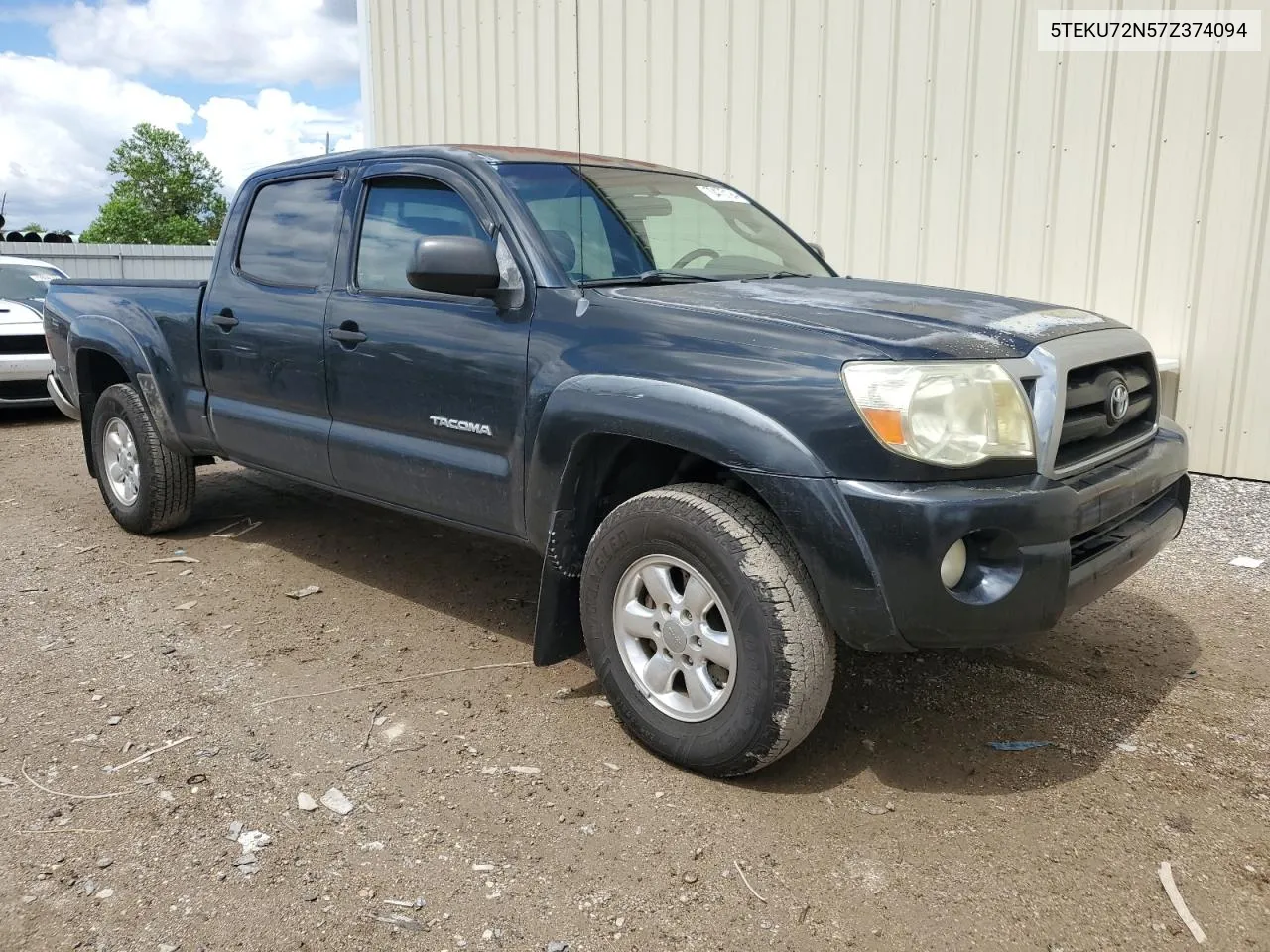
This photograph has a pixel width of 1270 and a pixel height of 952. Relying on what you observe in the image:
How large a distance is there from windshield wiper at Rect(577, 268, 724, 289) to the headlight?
3.38 ft

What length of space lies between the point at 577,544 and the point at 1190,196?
4.52m

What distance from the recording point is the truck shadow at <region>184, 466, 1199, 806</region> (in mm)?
3125

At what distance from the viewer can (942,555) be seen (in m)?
2.57

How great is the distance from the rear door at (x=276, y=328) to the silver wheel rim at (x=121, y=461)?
98 centimetres

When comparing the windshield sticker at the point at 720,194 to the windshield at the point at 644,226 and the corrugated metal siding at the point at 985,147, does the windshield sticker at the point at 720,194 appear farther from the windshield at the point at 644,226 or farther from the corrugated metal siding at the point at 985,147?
the corrugated metal siding at the point at 985,147

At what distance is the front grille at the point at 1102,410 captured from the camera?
9.53ft

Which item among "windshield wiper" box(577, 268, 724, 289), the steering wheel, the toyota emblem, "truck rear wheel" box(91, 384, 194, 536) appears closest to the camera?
the toyota emblem

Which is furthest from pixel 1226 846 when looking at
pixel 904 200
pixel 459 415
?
pixel 904 200

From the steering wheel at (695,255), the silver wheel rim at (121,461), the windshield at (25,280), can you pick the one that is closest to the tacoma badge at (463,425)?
the steering wheel at (695,255)

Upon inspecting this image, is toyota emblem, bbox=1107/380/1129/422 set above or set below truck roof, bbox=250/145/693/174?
below

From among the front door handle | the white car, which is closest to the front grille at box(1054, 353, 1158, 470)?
the front door handle

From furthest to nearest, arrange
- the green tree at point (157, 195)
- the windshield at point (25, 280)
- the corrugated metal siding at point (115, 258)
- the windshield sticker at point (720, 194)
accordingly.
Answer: the green tree at point (157, 195), the corrugated metal siding at point (115, 258), the windshield at point (25, 280), the windshield sticker at point (720, 194)

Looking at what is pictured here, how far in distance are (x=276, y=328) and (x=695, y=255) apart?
5.90 feet

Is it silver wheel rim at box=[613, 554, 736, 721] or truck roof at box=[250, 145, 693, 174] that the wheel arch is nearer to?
silver wheel rim at box=[613, 554, 736, 721]
